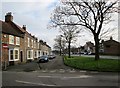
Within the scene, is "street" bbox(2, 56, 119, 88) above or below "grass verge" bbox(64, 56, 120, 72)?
below

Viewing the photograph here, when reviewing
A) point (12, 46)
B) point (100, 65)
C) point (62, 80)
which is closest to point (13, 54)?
point (12, 46)

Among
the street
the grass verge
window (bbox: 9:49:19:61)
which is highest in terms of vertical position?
window (bbox: 9:49:19:61)

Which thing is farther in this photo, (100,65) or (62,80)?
(100,65)

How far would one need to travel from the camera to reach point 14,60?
3712 centimetres

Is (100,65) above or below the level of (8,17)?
below

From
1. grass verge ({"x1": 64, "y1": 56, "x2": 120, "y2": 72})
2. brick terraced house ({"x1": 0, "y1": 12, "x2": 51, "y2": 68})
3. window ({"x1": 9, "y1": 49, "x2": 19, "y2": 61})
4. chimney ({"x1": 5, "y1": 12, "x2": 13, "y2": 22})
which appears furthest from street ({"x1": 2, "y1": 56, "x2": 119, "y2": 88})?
chimney ({"x1": 5, "y1": 12, "x2": 13, "y2": 22})

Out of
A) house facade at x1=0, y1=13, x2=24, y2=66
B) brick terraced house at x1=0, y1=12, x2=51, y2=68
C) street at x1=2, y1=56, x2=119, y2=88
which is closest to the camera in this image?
street at x1=2, y1=56, x2=119, y2=88

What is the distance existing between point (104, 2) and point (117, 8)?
241cm

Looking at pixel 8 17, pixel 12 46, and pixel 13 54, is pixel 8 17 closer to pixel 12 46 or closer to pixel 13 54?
pixel 12 46

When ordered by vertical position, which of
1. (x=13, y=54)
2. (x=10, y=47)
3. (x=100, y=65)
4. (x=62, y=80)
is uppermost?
(x=10, y=47)

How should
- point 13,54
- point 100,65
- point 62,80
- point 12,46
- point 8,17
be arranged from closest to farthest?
point 62,80 → point 100,65 → point 12,46 → point 13,54 → point 8,17

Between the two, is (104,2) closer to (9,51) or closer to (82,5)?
(82,5)

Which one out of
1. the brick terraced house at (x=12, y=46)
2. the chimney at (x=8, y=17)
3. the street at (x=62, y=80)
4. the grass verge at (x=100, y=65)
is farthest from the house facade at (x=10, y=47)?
the street at (x=62, y=80)

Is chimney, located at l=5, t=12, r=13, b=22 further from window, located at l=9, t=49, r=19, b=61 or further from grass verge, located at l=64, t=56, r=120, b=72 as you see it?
grass verge, located at l=64, t=56, r=120, b=72
